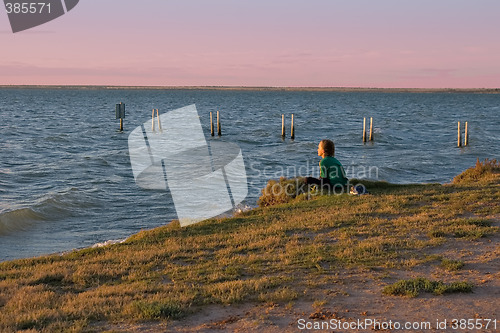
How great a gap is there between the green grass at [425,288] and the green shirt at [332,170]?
6.15 meters

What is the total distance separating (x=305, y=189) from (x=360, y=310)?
9.69 meters

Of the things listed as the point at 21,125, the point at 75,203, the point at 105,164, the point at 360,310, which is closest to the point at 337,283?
the point at 360,310

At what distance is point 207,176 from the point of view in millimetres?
26953

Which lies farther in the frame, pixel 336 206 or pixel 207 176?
pixel 207 176

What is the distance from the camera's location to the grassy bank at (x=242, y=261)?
6.82m

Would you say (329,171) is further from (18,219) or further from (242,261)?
(18,219)

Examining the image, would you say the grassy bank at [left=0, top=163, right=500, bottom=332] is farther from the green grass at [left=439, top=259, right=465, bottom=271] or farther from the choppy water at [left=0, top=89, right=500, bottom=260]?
the choppy water at [left=0, top=89, right=500, bottom=260]

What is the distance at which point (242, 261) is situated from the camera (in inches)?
351

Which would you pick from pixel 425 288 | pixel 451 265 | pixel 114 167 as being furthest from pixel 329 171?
pixel 114 167

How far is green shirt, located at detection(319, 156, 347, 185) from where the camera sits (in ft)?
43.2

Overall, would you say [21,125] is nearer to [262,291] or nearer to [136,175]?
[136,175]

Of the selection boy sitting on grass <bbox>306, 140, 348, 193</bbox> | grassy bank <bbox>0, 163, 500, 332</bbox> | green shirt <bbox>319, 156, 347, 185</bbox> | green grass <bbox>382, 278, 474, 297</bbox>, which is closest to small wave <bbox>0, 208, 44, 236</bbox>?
grassy bank <bbox>0, 163, 500, 332</bbox>

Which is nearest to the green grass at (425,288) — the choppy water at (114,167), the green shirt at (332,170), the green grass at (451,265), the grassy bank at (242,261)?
the grassy bank at (242,261)

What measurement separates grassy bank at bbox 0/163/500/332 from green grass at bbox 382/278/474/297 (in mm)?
23
